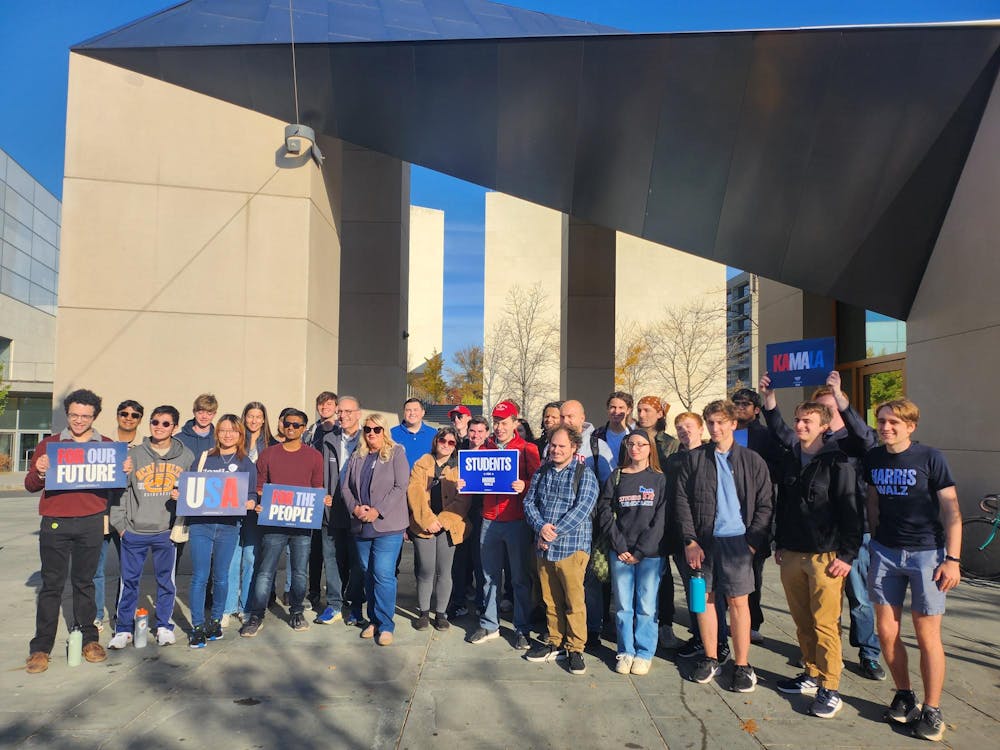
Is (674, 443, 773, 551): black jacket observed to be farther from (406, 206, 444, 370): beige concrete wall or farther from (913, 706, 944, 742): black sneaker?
(406, 206, 444, 370): beige concrete wall

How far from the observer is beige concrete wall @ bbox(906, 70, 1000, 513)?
8.18 m

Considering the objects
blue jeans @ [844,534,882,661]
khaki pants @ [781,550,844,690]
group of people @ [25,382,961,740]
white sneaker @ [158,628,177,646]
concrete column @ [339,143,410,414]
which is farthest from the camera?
concrete column @ [339,143,410,414]

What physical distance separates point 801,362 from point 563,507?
2.93 meters

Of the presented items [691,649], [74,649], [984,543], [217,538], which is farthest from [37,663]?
[984,543]

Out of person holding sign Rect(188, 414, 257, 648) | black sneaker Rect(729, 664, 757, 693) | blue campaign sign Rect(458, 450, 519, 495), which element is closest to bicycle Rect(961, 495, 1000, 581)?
black sneaker Rect(729, 664, 757, 693)

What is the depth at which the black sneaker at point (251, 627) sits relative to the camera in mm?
5848

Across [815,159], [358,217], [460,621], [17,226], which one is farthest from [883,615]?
[17,226]

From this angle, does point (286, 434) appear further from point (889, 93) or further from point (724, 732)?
point (889, 93)

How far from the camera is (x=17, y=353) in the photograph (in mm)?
43531

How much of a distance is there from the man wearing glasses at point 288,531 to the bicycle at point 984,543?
7498 mm

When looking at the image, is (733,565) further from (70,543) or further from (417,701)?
(70,543)

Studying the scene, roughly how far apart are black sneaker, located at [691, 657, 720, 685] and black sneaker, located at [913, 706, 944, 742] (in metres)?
1.27

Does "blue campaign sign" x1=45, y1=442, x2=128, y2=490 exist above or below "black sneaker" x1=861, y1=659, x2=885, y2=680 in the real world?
above

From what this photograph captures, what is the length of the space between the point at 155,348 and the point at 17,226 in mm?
48802
